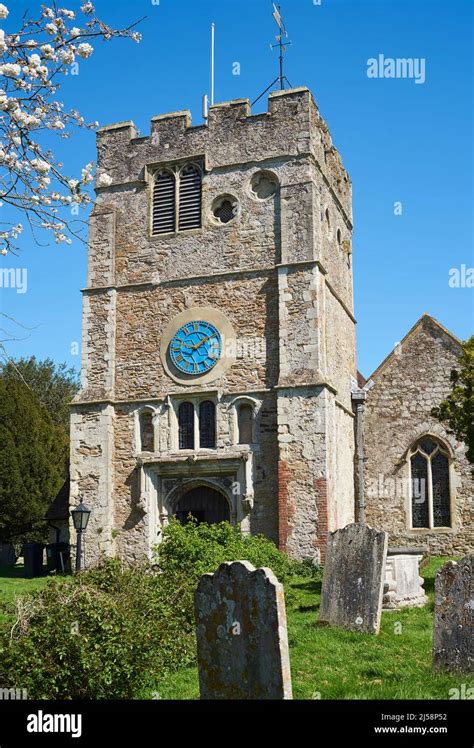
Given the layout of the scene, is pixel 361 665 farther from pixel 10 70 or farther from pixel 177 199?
pixel 177 199

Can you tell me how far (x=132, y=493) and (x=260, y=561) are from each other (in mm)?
6116

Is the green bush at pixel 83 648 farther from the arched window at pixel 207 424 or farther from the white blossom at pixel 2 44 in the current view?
the arched window at pixel 207 424

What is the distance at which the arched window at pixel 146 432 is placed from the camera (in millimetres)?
21688

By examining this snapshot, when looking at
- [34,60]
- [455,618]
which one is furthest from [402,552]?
[34,60]

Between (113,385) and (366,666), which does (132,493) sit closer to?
(113,385)

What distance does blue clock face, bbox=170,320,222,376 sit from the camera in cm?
2139

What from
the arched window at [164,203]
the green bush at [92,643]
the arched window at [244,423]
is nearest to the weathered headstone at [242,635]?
the green bush at [92,643]

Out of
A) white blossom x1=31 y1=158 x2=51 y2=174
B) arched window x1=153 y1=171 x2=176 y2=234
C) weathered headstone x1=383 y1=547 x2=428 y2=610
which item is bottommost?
weathered headstone x1=383 y1=547 x2=428 y2=610

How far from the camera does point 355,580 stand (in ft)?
36.7

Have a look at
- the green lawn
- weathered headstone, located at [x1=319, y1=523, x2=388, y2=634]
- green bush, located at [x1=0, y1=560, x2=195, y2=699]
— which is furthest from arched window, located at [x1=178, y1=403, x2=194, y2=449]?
green bush, located at [x1=0, y1=560, x2=195, y2=699]

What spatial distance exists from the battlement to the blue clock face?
4237 millimetres

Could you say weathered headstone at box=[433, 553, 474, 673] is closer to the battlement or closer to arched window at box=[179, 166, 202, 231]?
the battlement

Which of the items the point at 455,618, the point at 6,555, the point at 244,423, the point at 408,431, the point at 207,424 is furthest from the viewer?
the point at 6,555

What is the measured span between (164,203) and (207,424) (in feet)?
19.9
